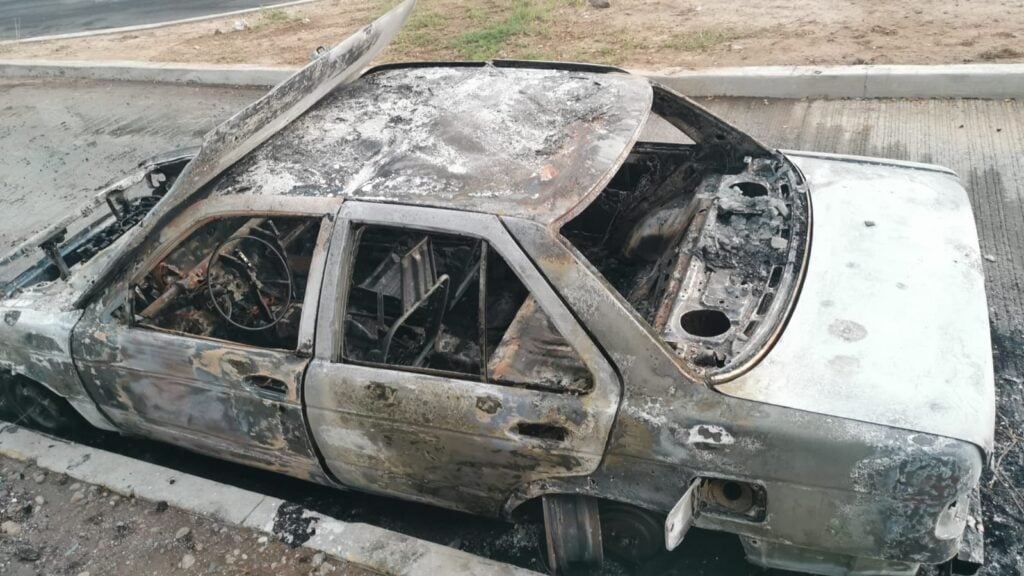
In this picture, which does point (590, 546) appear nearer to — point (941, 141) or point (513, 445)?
point (513, 445)

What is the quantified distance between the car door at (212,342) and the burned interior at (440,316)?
29 cm

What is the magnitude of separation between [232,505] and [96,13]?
1487cm

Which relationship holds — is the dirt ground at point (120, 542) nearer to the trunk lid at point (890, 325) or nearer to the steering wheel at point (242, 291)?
the steering wheel at point (242, 291)

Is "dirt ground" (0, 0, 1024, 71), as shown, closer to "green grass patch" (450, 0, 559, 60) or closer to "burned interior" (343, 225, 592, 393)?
"green grass patch" (450, 0, 559, 60)

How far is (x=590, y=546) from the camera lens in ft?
8.73

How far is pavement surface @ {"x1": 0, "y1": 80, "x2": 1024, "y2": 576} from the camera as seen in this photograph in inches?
121

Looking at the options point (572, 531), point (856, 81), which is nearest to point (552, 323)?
point (572, 531)

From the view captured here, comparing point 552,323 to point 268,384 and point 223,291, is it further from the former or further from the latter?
point 223,291

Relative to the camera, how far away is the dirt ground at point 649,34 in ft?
22.8

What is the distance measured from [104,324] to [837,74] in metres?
5.92

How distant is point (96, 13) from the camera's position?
47.5 feet

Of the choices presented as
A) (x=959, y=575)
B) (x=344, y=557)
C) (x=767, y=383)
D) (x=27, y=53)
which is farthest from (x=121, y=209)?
(x=27, y=53)

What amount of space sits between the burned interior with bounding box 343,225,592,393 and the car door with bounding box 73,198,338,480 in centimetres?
29

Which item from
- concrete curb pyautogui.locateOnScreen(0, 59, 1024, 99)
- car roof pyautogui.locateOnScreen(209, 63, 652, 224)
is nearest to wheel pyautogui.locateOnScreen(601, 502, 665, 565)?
car roof pyautogui.locateOnScreen(209, 63, 652, 224)
